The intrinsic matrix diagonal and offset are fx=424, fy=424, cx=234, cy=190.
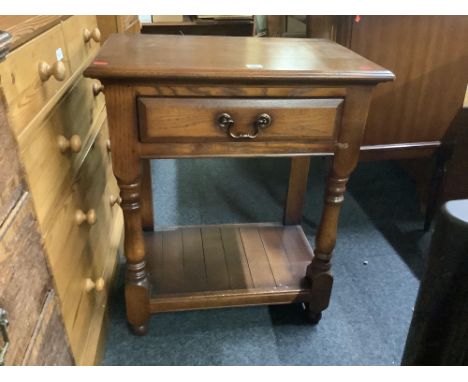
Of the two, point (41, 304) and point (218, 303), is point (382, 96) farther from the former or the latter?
point (41, 304)

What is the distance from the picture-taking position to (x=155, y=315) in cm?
113

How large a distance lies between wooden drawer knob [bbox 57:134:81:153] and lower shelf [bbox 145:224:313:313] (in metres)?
0.41

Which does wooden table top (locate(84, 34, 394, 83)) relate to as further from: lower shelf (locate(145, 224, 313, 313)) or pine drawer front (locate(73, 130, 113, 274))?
lower shelf (locate(145, 224, 313, 313))

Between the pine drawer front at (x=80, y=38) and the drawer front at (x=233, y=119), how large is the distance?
0.81 ft

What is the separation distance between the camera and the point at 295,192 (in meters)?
1.31

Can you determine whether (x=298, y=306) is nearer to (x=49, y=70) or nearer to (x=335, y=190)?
(x=335, y=190)

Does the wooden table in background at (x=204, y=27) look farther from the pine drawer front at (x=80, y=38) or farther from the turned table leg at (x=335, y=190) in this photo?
the turned table leg at (x=335, y=190)

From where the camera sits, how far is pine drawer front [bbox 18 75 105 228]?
25.9 inches

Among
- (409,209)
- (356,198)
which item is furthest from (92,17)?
(409,209)

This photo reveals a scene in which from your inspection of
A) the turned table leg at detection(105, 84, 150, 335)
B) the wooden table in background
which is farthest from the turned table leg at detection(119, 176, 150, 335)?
the wooden table in background

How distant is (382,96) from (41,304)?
1101 mm

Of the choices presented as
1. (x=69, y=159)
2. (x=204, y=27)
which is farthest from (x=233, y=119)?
(x=204, y=27)

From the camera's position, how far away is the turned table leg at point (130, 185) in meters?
0.74

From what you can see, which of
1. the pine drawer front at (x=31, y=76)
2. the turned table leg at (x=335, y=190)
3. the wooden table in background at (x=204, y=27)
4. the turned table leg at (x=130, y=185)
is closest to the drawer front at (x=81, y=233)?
the turned table leg at (x=130, y=185)
